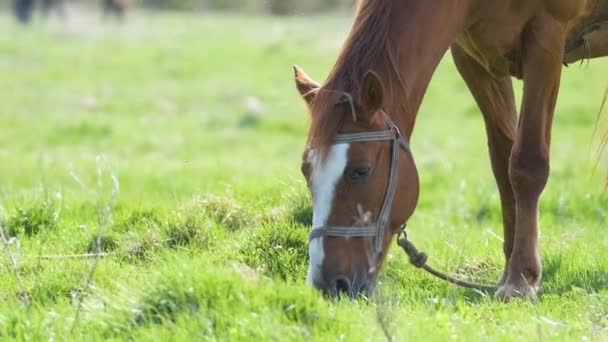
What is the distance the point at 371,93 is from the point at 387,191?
0.41 meters

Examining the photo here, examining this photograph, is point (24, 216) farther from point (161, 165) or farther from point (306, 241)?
point (161, 165)

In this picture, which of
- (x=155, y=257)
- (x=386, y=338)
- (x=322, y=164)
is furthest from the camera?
(x=155, y=257)

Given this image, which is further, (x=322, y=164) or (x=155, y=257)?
(x=155, y=257)

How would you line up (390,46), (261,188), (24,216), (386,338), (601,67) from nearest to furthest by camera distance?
(386,338) → (390,46) → (24,216) → (261,188) → (601,67)

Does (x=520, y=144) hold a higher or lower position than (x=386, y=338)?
higher

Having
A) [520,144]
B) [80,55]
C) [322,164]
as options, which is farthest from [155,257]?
[80,55]

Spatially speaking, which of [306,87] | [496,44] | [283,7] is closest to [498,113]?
[496,44]

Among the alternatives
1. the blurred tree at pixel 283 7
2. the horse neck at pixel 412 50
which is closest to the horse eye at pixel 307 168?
the horse neck at pixel 412 50

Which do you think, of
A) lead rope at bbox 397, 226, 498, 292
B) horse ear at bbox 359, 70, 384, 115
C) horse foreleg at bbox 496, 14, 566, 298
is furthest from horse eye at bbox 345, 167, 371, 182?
horse foreleg at bbox 496, 14, 566, 298

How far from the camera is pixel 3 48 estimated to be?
78.4 feet

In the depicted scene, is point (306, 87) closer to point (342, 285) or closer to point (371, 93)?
point (371, 93)

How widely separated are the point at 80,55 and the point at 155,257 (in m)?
19.4

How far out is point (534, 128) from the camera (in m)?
Result: 5.07

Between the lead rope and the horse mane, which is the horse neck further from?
the lead rope
